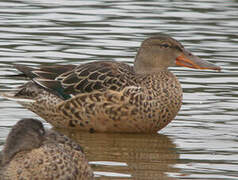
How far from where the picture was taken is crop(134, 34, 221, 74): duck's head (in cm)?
1042

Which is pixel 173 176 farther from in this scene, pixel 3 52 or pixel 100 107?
pixel 3 52

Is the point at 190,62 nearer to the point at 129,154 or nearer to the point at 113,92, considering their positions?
the point at 113,92

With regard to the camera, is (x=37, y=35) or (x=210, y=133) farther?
(x=37, y=35)

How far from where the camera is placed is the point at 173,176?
8.17 m

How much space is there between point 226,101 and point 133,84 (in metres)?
1.63

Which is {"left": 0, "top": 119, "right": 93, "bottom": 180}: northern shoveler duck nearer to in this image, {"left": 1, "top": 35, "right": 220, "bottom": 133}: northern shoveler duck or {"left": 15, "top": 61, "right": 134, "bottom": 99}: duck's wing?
→ {"left": 1, "top": 35, "right": 220, "bottom": 133}: northern shoveler duck

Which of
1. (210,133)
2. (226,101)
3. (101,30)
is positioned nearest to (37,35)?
(101,30)

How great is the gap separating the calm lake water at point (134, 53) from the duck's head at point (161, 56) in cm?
65

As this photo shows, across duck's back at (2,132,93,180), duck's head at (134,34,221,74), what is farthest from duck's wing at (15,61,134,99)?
duck's back at (2,132,93,180)

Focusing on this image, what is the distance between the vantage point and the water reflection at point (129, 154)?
326 inches

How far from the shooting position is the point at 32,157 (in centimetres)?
712

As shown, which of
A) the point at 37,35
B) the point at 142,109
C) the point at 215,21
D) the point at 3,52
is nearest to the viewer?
the point at 142,109

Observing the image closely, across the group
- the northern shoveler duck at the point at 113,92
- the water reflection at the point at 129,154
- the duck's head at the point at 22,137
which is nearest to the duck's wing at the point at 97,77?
the northern shoveler duck at the point at 113,92

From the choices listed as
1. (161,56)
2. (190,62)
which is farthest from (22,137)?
(190,62)
